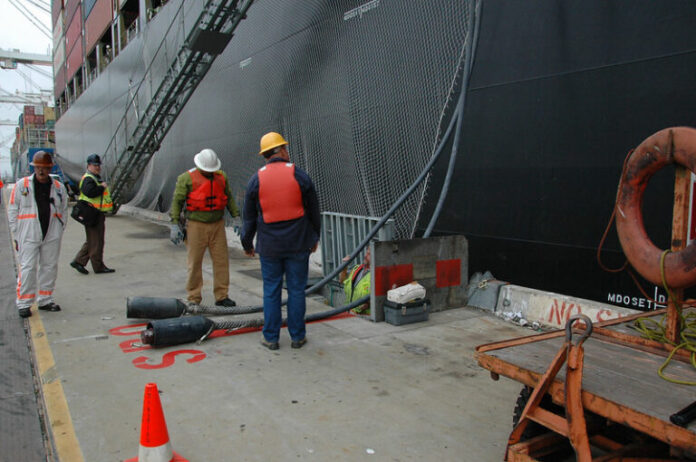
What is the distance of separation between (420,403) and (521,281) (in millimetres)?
3027

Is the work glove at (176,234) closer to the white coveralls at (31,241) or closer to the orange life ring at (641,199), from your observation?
the white coveralls at (31,241)

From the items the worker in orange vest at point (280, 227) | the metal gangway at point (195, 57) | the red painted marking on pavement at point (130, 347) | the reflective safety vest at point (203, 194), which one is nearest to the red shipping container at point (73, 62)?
the metal gangway at point (195, 57)

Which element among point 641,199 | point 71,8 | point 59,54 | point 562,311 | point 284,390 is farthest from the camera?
point 59,54

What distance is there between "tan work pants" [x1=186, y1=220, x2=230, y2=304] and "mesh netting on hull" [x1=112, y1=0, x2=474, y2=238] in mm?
2699

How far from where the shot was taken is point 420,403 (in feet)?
11.6

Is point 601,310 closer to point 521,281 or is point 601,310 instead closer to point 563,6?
point 521,281

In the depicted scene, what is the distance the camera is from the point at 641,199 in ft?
9.42

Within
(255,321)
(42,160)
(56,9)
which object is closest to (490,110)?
(255,321)

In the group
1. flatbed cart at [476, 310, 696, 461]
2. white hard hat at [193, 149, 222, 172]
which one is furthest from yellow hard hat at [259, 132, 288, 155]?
flatbed cart at [476, 310, 696, 461]

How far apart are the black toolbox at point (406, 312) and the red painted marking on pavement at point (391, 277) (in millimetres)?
158

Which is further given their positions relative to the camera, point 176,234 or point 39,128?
point 39,128

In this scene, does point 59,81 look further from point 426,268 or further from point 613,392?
point 613,392

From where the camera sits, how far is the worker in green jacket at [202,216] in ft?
19.2

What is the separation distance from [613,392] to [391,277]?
10.9 ft
